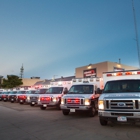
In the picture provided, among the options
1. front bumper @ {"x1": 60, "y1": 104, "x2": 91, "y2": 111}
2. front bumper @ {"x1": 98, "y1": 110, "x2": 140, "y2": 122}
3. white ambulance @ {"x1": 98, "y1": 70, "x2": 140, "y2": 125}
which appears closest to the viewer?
front bumper @ {"x1": 98, "y1": 110, "x2": 140, "y2": 122}

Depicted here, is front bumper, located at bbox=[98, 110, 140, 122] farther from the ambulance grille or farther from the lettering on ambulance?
the lettering on ambulance

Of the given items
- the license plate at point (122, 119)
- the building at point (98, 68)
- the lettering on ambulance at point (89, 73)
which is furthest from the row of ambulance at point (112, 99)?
the lettering on ambulance at point (89, 73)

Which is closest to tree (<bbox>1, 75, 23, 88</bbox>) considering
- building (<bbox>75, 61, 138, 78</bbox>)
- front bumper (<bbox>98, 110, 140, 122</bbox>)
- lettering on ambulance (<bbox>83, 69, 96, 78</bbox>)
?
building (<bbox>75, 61, 138, 78</bbox>)

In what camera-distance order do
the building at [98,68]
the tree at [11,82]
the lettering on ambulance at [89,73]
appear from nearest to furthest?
the building at [98,68]
the lettering on ambulance at [89,73]
the tree at [11,82]

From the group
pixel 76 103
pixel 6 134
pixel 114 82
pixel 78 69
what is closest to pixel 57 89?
pixel 76 103

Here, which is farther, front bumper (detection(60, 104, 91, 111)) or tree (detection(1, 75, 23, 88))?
→ tree (detection(1, 75, 23, 88))

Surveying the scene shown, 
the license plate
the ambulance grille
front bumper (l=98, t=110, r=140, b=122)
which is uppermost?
the ambulance grille

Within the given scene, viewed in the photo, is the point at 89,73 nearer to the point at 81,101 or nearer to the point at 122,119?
the point at 81,101

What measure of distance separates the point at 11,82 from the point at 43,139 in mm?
54108

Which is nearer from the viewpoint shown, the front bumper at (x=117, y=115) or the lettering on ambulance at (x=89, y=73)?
the front bumper at (x=117, y=115)

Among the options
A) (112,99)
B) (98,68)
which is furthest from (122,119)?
(98,68)

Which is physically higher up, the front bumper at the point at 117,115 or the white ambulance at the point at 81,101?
the white ambulance at the point at 81,101

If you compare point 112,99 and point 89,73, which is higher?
point 89,73

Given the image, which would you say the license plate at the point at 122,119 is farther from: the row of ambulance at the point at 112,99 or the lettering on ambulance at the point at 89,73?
the lettering on ambulance at the point at 89,73
